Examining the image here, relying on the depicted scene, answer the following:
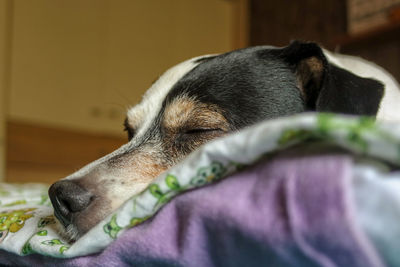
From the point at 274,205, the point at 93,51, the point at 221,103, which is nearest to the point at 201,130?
the point at 221,103

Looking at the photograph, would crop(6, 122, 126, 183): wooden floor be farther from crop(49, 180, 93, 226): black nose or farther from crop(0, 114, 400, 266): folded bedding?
crop(0, 114, 400, 266): folded bedding

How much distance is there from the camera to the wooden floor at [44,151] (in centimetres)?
327

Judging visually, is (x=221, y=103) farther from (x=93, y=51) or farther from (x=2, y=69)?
(x=93, y=51)

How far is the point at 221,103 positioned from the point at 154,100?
234 mm

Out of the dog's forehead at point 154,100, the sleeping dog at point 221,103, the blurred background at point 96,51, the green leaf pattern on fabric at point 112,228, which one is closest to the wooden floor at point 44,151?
the blurred background at point 96,51

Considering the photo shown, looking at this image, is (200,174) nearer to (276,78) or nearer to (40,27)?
(276,78)

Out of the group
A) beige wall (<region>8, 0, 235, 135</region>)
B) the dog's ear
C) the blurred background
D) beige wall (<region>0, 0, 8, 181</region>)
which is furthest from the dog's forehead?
beige wall (<region>0, 0, 8, 181</region>)

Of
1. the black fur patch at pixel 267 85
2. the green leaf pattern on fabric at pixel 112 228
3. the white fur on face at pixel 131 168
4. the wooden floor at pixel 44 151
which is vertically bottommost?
the wooden floor at pixel 44 151

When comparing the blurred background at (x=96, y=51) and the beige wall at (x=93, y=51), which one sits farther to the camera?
the beige wall at (x=93, y=51)

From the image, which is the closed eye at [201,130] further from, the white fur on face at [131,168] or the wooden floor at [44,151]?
the wooden floor at [44,151]

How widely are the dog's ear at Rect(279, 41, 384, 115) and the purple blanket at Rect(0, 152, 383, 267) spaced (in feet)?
1.34

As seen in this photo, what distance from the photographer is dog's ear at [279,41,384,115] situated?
0.82m

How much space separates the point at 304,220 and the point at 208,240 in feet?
0.40

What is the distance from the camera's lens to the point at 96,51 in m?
3.67
